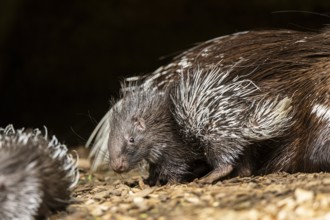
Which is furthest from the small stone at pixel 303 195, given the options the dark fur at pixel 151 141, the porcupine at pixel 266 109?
the dark fur at pixel 151 141

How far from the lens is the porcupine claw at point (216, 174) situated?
3.26 meters

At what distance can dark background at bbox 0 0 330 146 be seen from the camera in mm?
6918

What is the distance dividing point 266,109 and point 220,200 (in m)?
0.73

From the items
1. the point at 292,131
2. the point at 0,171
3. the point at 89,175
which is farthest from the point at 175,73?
the point at 0,171

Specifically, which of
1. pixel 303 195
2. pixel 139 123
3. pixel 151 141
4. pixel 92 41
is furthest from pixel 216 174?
pixel 92 41

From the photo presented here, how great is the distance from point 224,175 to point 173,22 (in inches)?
165

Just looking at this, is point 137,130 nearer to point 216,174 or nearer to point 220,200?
point 216,174

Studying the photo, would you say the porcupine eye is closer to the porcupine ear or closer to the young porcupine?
the porcupine ear

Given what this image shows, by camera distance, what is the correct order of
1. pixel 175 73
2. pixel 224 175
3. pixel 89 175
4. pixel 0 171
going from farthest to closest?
1. pixel 89 175
2. pixel 175 73
3. pixel 224 175
4. pixel 0 171

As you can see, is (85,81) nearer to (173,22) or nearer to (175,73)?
(173,22)

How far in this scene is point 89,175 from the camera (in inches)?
171

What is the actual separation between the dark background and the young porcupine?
3.63 meters

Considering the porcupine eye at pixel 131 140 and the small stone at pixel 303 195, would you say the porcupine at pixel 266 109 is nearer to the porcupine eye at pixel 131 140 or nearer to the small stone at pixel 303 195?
the porcupine eye at pixel 131 140

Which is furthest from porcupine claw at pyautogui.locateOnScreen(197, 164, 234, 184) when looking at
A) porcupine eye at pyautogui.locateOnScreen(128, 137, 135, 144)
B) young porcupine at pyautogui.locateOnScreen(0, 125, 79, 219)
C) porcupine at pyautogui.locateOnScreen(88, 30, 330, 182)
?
young porcupine at pyautogui.locateOnScreen(0, 125, 79, 219)
